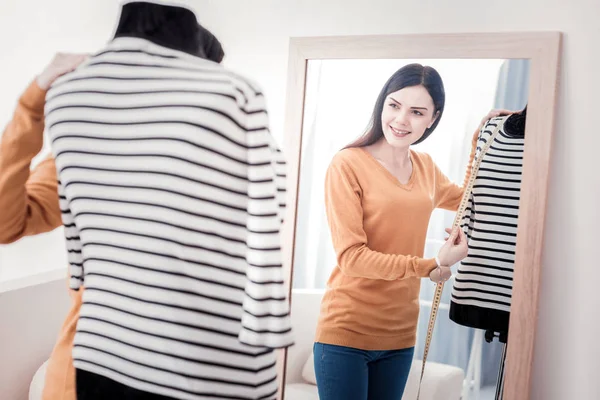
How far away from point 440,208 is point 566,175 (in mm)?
325

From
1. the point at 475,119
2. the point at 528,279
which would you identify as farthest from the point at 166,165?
the point at 528,279

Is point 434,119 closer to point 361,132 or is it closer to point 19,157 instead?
point 361,132

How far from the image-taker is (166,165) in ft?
3.57

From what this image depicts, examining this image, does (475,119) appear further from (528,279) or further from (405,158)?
(528,279)

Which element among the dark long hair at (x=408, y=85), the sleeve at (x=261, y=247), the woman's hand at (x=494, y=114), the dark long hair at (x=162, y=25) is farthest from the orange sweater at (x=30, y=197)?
the woman's hand at (x=494, y=114)

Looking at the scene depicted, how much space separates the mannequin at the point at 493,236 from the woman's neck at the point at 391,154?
0.18 meters

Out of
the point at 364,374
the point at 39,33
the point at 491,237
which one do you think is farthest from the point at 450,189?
the point at 39,33

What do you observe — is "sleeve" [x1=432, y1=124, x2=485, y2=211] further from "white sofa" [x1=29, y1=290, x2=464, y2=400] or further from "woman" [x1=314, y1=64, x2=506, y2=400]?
"white sofa" [x1=29, y1=290, x2=464, y2=400]

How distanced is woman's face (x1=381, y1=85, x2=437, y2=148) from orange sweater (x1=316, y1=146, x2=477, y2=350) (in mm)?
53

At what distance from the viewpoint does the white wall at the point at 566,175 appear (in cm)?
156

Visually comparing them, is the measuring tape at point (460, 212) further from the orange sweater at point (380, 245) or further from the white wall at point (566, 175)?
the white wall at point (566, 175)

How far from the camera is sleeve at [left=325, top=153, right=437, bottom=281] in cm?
158

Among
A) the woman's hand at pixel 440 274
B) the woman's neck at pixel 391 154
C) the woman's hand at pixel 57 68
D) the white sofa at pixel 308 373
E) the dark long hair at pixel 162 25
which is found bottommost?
the white sofa at pixel 308 373

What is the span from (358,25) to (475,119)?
0.44m
